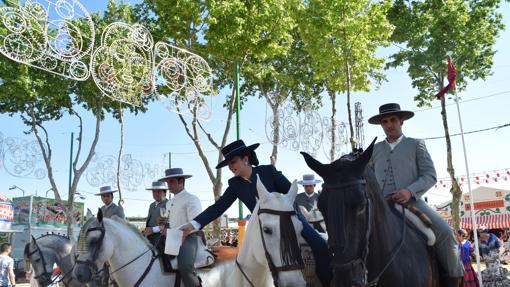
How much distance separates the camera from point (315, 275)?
4.13 m

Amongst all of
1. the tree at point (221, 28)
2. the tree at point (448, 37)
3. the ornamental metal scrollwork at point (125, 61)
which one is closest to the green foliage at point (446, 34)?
the tree at point (448, 37)

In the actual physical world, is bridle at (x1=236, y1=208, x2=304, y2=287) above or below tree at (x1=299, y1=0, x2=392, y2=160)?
below

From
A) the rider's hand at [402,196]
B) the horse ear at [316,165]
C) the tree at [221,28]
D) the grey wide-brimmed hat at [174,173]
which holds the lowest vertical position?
the rider's hand at [402,196]

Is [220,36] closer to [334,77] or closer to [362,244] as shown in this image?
[334,77]

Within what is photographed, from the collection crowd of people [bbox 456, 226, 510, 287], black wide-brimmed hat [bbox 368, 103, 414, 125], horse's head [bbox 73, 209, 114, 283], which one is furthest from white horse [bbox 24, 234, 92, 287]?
crowd of people [bbox 456, 226, 510, 287]

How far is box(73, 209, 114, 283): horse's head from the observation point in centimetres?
528

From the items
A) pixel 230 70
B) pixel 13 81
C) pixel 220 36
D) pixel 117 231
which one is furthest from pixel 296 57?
pixel 117 231

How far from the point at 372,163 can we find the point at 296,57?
19743 millimetres

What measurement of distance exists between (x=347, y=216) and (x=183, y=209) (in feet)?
12.0

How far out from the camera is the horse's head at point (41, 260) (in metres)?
9.60

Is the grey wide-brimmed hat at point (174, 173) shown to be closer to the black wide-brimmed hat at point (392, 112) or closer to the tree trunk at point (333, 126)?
Result: the black wide-brimmed hat at point (392, 112)

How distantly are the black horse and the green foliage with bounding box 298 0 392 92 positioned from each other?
13.7 metres

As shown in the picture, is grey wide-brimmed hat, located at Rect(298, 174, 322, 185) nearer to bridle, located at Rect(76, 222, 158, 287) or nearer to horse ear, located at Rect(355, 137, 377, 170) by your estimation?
bridle, located at Rect(76, 222, 158, 287)

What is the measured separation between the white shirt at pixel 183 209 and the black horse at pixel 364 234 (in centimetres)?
303
